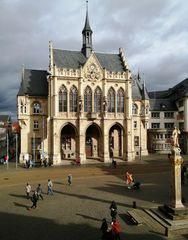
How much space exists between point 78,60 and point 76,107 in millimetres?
11942

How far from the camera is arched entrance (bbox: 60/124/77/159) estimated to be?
194ft

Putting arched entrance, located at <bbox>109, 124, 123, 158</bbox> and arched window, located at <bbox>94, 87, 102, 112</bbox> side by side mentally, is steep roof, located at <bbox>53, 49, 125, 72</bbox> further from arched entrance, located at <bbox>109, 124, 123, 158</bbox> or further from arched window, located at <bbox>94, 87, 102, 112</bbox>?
arched entrance, located at <bbox>109, 124, 123, 158</bbox>

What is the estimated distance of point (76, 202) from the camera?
25.3 m

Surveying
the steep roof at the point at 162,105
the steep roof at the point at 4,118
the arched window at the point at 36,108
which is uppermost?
the steep roof at the point at 4,118

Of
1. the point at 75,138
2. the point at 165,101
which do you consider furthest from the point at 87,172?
the point at 165,101

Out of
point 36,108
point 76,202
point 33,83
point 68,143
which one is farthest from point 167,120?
point 76,202

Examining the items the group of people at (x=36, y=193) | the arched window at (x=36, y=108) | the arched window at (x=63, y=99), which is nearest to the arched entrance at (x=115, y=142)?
the arched window at (x=63, y=99)

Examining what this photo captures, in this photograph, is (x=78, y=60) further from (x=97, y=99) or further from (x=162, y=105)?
(x=162, y=105)

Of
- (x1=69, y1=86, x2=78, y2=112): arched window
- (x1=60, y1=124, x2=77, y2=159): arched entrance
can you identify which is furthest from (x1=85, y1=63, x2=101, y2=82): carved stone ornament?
(x1=60, y1=124, x2=77, y2=159): arched entrance

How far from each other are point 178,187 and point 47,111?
139 feet

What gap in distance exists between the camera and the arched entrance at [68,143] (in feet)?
194

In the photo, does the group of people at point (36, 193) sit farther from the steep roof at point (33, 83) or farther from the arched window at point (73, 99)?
the steep roof at point (33, 83)

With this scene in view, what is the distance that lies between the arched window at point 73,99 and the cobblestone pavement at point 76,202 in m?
15.3

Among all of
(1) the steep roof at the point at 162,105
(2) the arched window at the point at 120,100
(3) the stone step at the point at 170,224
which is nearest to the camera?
(3) the stone step at the point at 170,224
